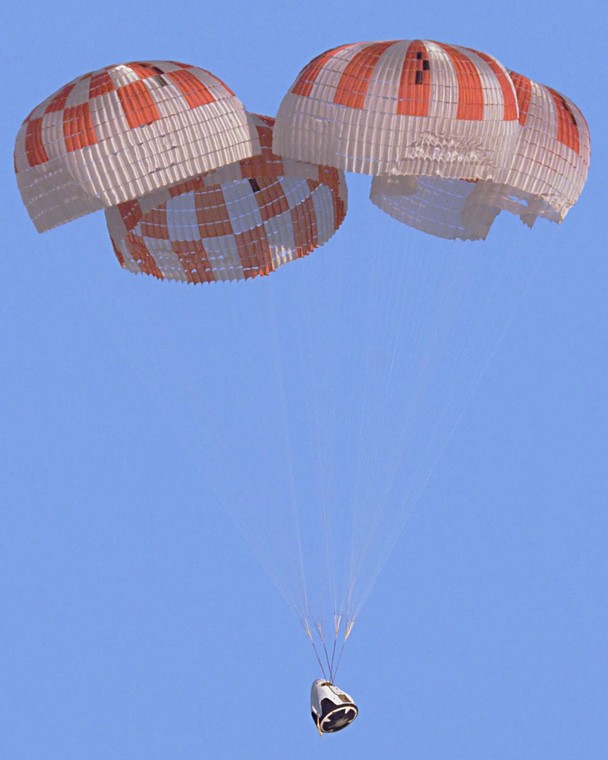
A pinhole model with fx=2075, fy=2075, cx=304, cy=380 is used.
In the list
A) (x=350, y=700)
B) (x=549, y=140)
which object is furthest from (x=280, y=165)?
(x=350, y=700)

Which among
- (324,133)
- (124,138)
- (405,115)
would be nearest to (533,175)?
(405,115)

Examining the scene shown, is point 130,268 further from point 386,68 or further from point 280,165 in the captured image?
point 386,68

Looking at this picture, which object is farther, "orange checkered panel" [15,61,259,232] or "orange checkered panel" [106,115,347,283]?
"orange checkered panel" [106,115,347,283]

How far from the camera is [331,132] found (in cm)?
2162

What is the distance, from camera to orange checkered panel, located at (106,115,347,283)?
24078mm

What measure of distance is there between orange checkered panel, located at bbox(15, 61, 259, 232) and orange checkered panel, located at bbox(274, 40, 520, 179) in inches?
33.4

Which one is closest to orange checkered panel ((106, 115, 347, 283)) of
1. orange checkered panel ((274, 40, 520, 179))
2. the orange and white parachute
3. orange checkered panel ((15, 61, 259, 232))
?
the orange and white parachute

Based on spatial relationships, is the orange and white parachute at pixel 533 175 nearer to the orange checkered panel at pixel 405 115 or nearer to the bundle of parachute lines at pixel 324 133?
the bundle of parachute lines at pixel 324 133

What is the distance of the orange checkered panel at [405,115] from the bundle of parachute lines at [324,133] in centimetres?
1

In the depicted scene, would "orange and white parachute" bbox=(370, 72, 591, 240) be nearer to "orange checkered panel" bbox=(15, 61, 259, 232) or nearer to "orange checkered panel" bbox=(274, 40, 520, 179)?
"orange checkered panel" bbox=(274, 40, 520, 179)

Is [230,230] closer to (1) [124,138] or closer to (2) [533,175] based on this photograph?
(1) [124,138]

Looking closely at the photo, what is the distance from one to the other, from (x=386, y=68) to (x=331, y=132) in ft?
2.91

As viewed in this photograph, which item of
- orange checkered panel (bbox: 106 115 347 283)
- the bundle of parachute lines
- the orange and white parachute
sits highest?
the bundle of parachute lines

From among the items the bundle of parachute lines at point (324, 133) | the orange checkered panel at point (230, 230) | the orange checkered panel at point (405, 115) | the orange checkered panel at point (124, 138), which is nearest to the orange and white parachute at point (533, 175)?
the bundle of parachute lines at point (324, 133)
